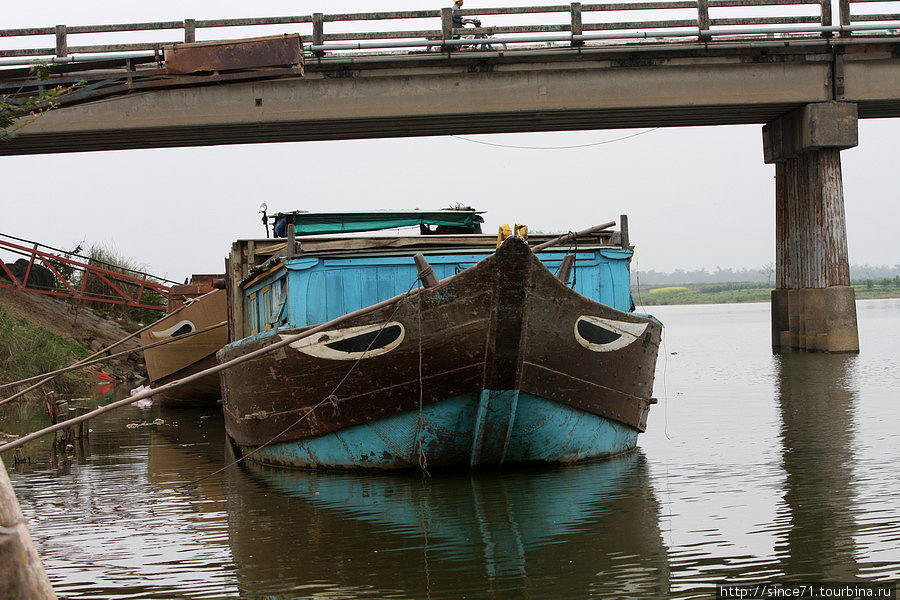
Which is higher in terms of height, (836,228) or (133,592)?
(836,228)

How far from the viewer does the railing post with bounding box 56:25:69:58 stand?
23.3 meters

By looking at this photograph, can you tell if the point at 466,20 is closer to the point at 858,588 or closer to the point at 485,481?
the point at 485,481

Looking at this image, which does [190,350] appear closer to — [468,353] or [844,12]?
[468,353]

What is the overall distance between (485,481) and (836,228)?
18749 millimetres

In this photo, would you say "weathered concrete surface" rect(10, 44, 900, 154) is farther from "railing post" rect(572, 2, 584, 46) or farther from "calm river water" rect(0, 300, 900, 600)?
"calm river water" rect(0, 300, 900, 600)

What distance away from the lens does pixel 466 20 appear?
77.4 feet

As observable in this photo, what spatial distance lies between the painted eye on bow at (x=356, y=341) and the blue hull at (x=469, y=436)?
0.69 meters

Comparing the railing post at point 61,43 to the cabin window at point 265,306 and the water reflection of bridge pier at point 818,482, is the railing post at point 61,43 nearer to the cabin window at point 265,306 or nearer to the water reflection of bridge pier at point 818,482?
the cabin window at point 265,306

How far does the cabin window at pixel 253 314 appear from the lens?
13.2m

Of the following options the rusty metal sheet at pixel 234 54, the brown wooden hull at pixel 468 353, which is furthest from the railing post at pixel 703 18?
the rusty metal sheet at pixel 234 54

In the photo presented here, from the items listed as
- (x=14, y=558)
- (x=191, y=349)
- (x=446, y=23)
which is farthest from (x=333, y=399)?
(x=446, y=23)

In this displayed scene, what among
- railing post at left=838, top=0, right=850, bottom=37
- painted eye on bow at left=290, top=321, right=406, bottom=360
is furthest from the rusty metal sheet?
railing post at left=838, top=0, right=850, bottom=37

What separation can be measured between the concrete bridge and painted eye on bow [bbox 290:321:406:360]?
14.3 m

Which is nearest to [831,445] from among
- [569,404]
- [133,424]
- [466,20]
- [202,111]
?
[569,404]
